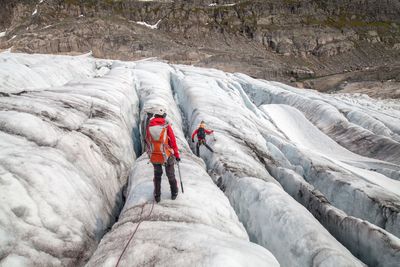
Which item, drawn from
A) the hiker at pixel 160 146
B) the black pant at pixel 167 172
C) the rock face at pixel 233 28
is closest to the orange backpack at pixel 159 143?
the hiker at pixel 160 146

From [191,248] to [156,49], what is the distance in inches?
3760

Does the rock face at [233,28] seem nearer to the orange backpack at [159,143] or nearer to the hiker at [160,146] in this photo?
the hiker at [160,146]

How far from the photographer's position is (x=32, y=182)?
7180 mm

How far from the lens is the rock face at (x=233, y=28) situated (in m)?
101

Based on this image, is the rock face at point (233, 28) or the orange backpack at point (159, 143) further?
the rock face at point (233, 28)

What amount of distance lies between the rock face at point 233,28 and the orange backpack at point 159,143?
9203cm

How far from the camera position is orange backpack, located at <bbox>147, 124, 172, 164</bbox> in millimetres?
7590

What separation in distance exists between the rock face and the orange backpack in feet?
302

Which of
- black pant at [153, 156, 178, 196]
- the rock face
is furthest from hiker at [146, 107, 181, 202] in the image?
the rock face

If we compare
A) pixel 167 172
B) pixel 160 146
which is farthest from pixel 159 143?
pixel 167 172

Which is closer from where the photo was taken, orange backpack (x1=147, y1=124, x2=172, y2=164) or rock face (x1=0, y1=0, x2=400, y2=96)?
orange backpack (x1=147, y1=124, x2=172, y2=164)

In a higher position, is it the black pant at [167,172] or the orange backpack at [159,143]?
the orange backpack at [159,143]

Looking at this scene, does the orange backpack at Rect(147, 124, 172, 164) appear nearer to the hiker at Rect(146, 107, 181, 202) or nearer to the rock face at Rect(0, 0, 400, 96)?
the hiker at Rect(146, 107, 181, 202)

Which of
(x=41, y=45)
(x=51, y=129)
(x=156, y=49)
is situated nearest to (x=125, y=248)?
(x=51, y=129)
